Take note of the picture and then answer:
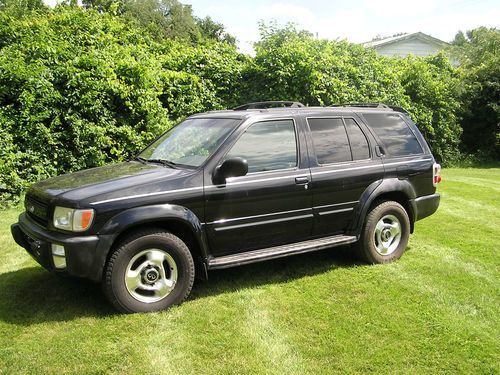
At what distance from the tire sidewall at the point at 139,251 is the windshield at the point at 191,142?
0.82m

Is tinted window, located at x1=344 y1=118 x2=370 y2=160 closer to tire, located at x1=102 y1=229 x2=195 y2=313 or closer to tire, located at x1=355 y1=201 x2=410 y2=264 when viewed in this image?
tire, located at x1=355 y1=201 x2=410 y2=264

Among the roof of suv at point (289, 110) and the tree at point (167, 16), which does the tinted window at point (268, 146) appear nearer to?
the roof of suv at point (289, 110)

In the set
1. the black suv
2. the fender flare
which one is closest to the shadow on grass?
the black suv

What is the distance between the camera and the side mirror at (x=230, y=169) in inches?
163

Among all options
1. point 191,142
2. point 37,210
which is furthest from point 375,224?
point 37,210

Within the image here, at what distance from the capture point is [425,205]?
222 inches

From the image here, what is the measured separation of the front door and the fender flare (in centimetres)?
12

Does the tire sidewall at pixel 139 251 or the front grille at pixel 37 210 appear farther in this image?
the front grille at pixel 37 210

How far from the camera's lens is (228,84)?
1142 centimetres

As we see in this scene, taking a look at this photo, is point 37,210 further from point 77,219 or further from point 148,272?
point 148,272

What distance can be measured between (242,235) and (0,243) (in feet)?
11.8

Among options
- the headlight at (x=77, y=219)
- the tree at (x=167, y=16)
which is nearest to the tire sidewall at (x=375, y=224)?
the headlight at (x=77, y=219)

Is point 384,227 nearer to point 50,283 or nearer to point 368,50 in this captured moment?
point 50,283

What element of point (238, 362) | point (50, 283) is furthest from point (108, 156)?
point (238, 362)
